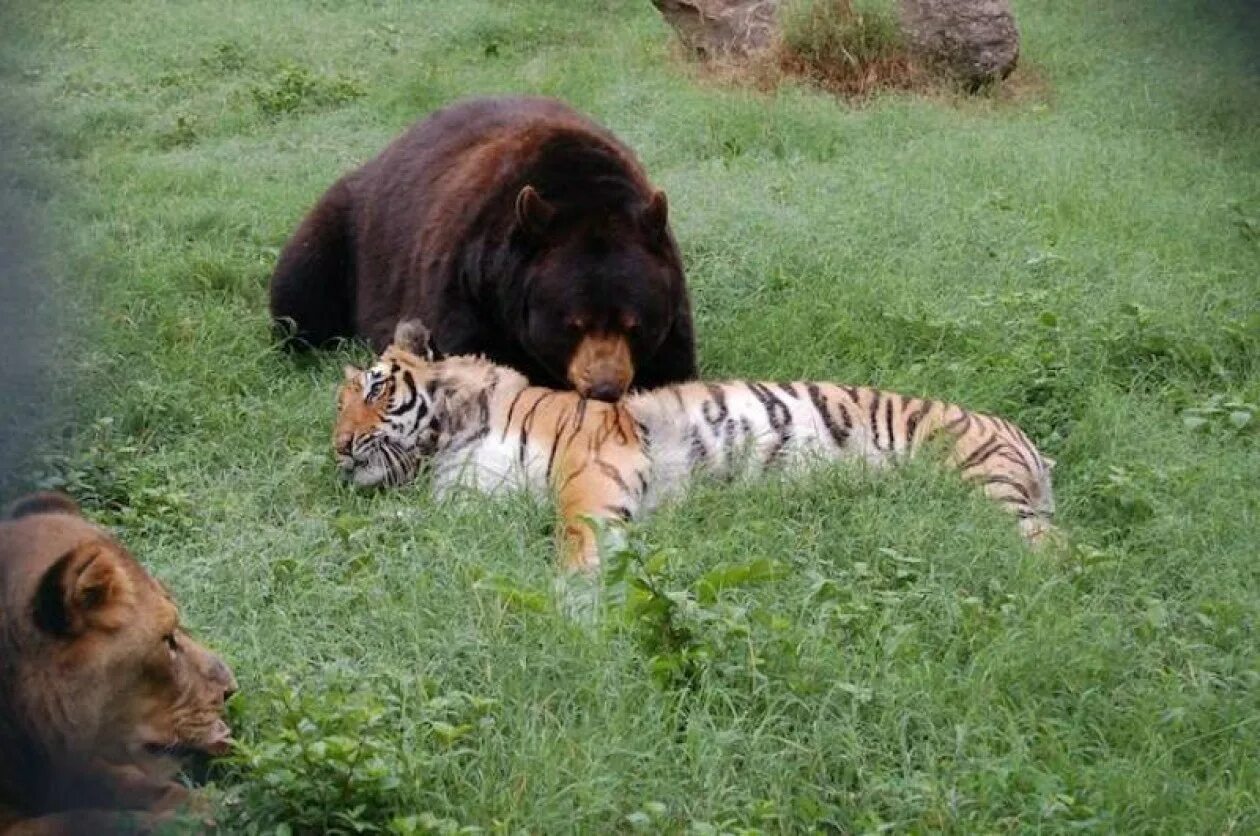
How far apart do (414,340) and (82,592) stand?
2745 millimetres

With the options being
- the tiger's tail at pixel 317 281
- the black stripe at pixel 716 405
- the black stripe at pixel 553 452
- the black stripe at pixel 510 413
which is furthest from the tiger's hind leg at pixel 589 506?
the tiger's tail at pixel 317 281

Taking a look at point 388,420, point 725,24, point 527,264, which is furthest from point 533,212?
point 725,24

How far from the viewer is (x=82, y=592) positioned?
9.42 ft

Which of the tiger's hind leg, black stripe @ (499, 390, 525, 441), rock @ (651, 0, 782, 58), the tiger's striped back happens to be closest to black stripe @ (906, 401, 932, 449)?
the tiger's striped back

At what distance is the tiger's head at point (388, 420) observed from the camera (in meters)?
5.11

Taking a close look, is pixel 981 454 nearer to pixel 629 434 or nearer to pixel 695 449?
pixel 695 449

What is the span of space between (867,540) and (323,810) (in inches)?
74.2

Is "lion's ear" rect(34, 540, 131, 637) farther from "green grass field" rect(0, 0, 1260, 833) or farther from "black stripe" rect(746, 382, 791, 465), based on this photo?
"black stripe" rect(746, 382, 791, 465)

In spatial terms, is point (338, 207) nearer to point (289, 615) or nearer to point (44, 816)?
point (289, 615)

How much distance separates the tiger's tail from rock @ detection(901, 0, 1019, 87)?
4677mm

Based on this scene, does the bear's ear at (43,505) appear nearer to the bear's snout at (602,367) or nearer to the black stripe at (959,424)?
the bear's snout at (602,367)

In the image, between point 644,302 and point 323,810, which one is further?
point 644,302

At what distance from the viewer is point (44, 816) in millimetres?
2664

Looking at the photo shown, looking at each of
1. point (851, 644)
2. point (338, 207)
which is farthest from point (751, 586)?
point (338, 207)
